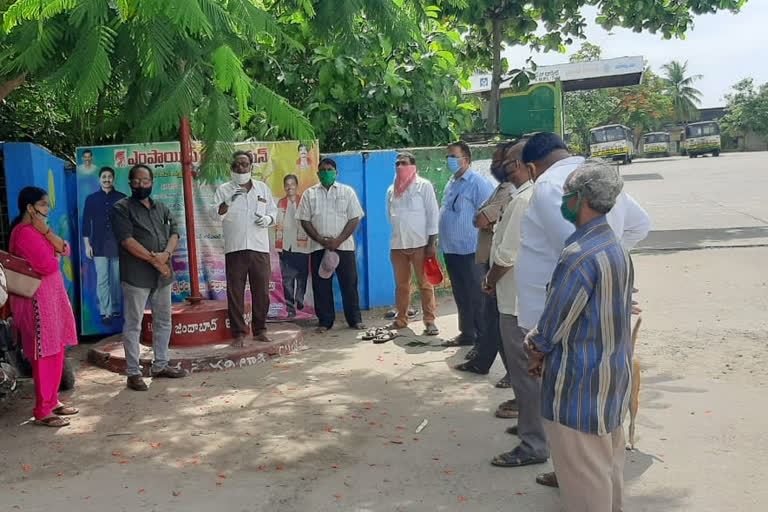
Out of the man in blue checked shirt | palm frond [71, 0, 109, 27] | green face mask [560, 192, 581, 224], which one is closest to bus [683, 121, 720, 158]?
the man in blue checked shirt

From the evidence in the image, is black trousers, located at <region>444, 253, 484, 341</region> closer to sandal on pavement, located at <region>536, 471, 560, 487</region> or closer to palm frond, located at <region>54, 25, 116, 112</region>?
sandal on pavement, located at <region>536, 471, 560, 487</region>

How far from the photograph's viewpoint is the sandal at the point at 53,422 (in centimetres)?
575

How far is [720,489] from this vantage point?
13.5ft

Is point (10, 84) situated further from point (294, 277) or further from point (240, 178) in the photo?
point (294, 277)

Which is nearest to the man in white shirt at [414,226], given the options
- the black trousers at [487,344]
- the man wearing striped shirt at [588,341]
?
the black trousers at [487,344]

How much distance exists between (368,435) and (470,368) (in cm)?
174

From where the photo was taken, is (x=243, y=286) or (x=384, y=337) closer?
(x=243, y=286)

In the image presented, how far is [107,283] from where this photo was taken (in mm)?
8773

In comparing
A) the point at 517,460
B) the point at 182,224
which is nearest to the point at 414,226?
the point at 182,224

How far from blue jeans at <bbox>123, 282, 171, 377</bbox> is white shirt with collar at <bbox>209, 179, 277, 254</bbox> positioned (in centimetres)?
105

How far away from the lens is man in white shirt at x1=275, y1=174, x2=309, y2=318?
30.3ft

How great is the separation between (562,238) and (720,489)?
1.58 meters

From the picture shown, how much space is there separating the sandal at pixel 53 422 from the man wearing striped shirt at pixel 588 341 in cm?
389

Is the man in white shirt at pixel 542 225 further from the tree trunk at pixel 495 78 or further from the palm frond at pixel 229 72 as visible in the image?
the tree trunk at pixel 495 78
